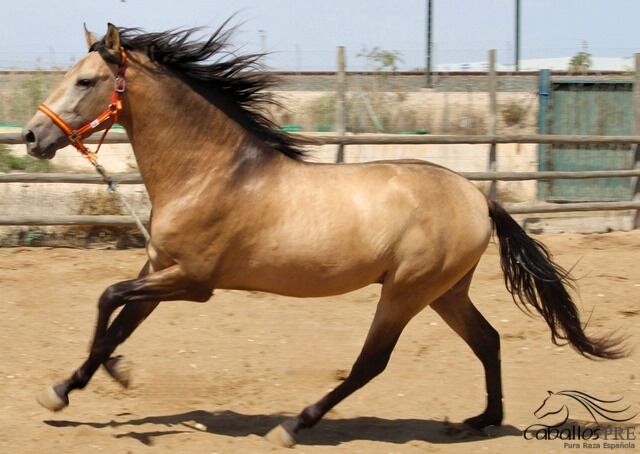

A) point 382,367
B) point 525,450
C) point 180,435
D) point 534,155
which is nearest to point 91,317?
point 180,435

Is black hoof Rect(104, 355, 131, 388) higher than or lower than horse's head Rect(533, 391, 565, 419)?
higher

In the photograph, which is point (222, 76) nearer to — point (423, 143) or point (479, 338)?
point (479, 338)

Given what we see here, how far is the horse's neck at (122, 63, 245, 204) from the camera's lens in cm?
464

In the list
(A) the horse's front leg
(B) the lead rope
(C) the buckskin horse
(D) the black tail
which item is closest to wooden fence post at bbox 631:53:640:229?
(D) the black tail

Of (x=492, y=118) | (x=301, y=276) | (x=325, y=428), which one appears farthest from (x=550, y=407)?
(x=492, y=118)

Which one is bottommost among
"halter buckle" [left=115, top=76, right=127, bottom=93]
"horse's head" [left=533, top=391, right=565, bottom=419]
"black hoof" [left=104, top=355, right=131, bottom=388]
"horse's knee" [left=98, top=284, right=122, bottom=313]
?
"horse's head" [left=533, top=391, right=565, bottom=419]

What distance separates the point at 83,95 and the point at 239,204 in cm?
94

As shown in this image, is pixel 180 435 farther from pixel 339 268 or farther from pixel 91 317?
pixel 91 317

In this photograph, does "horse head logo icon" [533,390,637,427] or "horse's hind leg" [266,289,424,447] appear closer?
"horse's hind leg" [266,289,424,447]

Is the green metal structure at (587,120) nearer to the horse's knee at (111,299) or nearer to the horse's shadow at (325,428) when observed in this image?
the horse's shadow at (325,428)

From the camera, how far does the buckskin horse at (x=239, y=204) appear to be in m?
4.54

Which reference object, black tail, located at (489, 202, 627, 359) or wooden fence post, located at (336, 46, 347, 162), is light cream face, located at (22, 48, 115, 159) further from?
wooden fence post, located at (336, 46, 347, 162)

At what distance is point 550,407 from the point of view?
5.34m

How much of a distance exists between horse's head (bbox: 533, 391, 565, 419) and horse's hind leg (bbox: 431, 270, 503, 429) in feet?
1.10
